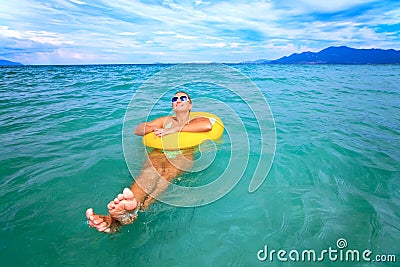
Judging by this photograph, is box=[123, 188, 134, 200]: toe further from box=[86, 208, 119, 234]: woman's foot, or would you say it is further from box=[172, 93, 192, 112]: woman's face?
box=[172, 93, 192, 112]: woman's face

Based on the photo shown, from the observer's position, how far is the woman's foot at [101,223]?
88.3 inches

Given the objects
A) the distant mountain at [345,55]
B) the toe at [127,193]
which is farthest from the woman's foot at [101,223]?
the distant mountain at [345,55]

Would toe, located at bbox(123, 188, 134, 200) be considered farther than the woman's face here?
No

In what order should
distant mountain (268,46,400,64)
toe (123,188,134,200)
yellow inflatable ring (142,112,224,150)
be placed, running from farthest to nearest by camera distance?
distant mountain (268,46,400,64) < yellow inflatable ring (142,112,224,150) < toe (123,188,134,200)

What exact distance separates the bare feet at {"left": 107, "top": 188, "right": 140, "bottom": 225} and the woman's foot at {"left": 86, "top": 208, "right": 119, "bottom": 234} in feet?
0.19

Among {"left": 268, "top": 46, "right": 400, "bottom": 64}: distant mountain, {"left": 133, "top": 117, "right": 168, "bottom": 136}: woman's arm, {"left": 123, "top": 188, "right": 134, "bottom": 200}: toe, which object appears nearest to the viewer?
{"left": 123, "top": 188, "right": 134, "bottom": 200}: toe

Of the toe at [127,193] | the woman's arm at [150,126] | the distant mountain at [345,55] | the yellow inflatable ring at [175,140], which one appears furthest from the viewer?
the distant mountain at [345,55]

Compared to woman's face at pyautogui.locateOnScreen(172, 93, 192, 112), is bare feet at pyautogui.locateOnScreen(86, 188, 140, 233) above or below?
below

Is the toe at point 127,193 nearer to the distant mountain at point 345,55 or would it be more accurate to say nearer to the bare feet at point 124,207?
the bare feet at point 124,207

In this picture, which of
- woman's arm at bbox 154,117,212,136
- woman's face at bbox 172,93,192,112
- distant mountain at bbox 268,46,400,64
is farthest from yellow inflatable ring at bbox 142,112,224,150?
distant mountain at bbox 268,46,400,64

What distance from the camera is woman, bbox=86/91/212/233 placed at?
2304 mm

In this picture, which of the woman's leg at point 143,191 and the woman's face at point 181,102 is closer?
the woman's leg at point 143,191

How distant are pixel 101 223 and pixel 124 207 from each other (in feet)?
0.84

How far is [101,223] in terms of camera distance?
2.30m
